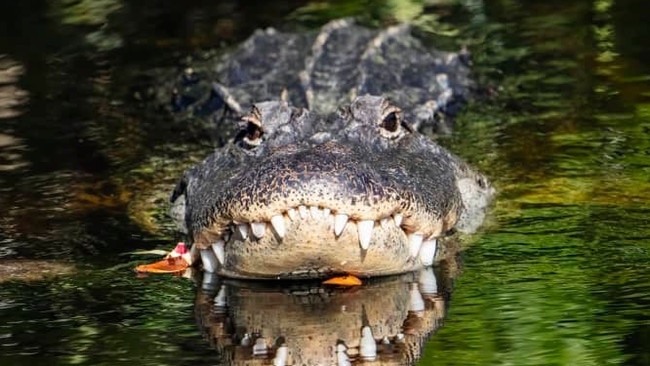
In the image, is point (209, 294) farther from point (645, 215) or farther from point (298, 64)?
point (298, 64)

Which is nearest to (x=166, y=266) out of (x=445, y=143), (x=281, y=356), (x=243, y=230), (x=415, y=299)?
(x=243, y=230)

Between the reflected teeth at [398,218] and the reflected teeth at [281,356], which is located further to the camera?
the reflected teeth at [398,218]

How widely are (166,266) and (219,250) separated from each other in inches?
18.1

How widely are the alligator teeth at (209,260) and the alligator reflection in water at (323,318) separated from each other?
0.15ft

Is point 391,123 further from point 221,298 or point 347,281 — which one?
point 221,298

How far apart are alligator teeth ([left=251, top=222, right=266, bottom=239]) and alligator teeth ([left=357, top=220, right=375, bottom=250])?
37 centimetres

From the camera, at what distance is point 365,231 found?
566cm

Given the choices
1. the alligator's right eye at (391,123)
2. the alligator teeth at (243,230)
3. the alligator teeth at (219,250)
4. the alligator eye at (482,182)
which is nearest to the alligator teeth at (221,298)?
the alligator teeth at (219,250)

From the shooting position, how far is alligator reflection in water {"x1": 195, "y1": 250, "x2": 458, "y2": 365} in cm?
505

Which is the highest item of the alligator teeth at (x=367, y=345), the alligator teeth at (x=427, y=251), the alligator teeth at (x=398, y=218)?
the alligator teeth at (x=398, y=218)

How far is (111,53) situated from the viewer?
12.0 meters

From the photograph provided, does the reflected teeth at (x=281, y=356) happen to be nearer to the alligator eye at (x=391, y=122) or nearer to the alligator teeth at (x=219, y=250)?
the alligator teeth at (x=219, y=250)

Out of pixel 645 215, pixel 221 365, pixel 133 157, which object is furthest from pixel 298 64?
pixel 221 365

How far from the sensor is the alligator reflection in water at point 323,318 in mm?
5055
